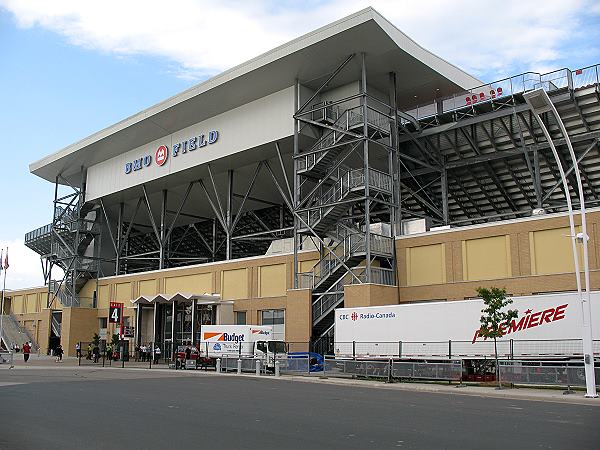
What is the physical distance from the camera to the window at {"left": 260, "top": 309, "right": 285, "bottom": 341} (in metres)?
46.3

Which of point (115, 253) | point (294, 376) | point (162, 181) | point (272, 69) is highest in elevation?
point (272, 69)

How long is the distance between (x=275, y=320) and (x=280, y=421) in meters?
33.0

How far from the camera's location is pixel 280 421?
46.6 feet

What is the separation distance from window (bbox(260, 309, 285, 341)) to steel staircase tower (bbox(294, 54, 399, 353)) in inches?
162

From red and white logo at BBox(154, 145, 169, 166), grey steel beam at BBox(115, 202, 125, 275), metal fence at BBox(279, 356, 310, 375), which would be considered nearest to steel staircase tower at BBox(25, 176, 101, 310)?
grey steel beam at BBox(115, 202, 125, 275)

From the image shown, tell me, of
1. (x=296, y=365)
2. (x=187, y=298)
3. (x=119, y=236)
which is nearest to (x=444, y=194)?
(x=296, y=365)

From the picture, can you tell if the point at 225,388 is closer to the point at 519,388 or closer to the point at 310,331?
the point at 519,388

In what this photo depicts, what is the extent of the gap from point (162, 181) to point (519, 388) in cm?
3815

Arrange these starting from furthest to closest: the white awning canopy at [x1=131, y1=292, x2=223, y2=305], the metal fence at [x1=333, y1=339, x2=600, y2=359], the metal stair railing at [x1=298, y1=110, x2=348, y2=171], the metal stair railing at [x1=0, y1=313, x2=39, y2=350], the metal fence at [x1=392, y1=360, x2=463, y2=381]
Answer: the metal stair railing at [x1=0, y1=313, x2=39, y2=350] < the white awning canopy at [x1=131, y1=292, x2=223, y2=305] < the metal stair railing at [x1=298, y1=110, x2=348, y2=171] < the metal fence at [x1=392, y1=360, x2=463, y2=381] < the metal fence at [x1=333, y1=339, x2=600, y2=359]

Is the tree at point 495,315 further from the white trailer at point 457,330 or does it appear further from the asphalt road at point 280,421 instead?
the asphalt road at point 280,421

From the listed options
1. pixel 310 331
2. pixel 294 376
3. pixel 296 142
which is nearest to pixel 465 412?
pixel 294 376

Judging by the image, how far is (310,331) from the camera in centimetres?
4081

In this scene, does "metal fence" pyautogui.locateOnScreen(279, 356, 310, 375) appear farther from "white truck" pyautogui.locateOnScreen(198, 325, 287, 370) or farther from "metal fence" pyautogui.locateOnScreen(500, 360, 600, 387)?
"metal fence" pyautogui.locateOnScreen(500, 360, 600, 387)

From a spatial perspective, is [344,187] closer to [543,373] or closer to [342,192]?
[342,192]
